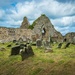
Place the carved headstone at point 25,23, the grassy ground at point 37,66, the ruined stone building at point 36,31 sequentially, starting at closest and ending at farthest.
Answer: the grassy ground at point 37,66
the ruined stone building at point 36,31
the carved headstone at point 25,23

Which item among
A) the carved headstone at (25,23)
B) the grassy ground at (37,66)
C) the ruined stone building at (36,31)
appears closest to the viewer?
the grassy ground at (37,66)

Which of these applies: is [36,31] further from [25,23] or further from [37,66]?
[37,66]

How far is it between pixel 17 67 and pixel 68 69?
4864 millimetres

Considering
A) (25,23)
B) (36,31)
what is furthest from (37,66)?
(25,23)

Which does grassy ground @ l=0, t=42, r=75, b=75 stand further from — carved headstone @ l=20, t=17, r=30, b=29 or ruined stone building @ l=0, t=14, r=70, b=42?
carved headstone @ l=20, t=17, r=30, b=29

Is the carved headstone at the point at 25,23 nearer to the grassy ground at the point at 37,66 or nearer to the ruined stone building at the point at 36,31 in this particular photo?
the ruined stone building at the point at 36,31

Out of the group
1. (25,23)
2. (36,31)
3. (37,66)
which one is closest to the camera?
(37,66)

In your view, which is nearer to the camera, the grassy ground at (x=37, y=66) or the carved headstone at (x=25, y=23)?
the grassy ground at (x=37, y=66)

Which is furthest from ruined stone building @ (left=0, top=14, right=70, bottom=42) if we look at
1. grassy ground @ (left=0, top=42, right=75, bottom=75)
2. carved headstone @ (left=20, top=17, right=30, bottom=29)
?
grassy ground @ (left=0, top=42, right=75, bottom=75)

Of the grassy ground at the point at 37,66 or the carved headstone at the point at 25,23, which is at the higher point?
the carved headstone at the point at 25,23

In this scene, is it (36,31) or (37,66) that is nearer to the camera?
(37,66)

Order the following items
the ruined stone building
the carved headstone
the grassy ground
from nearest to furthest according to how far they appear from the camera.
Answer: the grassy ground → the ruined stone building → the carved headstone

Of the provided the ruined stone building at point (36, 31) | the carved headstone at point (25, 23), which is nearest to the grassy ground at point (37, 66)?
the ruined stone building at point (36, 31)

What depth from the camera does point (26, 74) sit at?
16828 millimetres
